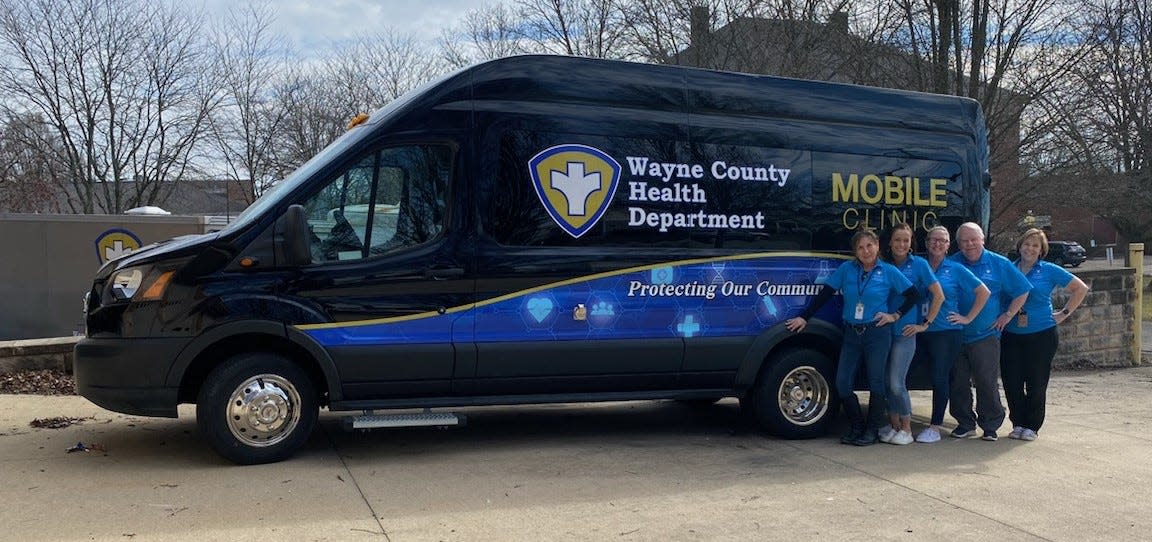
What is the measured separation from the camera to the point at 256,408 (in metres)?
5.80

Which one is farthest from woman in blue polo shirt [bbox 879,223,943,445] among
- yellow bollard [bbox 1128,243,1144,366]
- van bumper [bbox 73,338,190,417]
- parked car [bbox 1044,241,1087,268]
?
parked car [bbox 1044,241,1087,268]

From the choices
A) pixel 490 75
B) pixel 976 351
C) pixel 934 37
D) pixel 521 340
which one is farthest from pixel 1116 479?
pixel 934 37

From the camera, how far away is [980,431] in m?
7.82

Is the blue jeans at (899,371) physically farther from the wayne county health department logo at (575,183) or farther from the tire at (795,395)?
the wayne county health department logo at (575,183)

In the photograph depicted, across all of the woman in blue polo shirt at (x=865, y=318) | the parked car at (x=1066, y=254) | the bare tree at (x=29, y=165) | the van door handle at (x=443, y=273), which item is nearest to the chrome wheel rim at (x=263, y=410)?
the van door handle at (x=443, y=273)

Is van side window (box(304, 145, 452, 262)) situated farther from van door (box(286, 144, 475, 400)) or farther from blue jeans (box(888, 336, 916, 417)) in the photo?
blue jeans (box(888, 336, 916, 417))

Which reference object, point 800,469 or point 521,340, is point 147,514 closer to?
point 521,340

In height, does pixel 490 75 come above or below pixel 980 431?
above

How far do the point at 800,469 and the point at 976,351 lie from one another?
2010 mm

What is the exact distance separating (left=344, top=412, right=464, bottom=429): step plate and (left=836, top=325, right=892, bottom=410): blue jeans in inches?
114

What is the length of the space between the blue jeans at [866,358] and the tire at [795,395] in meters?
0.17

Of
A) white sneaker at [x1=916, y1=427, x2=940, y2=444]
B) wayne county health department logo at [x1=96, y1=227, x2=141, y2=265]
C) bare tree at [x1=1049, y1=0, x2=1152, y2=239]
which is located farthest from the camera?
bare tree at [x1=1049, y1=0, x2=1152, y2=239]

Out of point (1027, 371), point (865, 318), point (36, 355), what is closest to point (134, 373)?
point (36, 355)

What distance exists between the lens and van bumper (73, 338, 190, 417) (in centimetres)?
562
